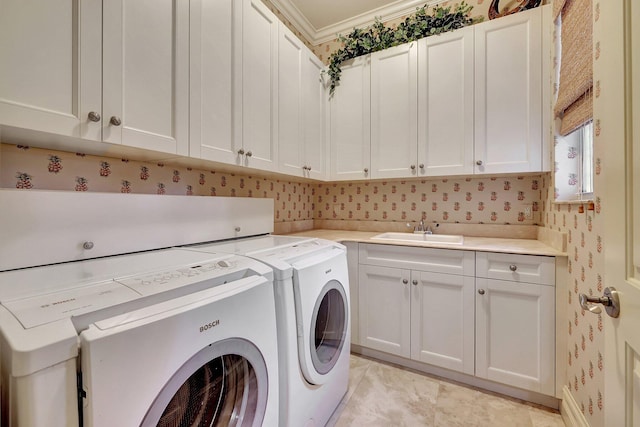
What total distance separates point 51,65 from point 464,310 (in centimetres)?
228

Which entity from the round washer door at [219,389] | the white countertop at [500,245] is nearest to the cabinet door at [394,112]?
the white countertop at [500,245]

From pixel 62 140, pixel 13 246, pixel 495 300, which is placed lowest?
pixel 495 300

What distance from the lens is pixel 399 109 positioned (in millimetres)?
2236

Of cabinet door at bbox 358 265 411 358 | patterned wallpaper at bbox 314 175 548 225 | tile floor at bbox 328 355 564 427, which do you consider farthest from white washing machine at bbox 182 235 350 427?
patterned wallpaper at bbox 314 175 548 225

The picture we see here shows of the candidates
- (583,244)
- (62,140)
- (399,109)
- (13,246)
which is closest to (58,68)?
(62,140)

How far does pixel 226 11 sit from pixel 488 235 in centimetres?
237

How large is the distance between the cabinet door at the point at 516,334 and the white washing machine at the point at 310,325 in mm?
877

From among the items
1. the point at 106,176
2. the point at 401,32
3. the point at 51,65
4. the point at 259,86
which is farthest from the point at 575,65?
the point at 106,176

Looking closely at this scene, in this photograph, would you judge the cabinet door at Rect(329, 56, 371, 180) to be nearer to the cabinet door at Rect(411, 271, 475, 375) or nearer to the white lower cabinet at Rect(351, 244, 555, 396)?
the white lower cabinet at Rect(351, 244, 555, 396)

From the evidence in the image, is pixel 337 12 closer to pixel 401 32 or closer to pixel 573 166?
pixel 401 32

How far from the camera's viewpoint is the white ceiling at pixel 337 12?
2398 mm

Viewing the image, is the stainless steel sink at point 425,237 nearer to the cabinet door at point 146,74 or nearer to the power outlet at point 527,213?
the power outlet at point 527,213

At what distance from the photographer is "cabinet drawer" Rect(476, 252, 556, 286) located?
60.4 inches

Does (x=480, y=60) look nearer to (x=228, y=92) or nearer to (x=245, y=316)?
(x=228, y=92)
